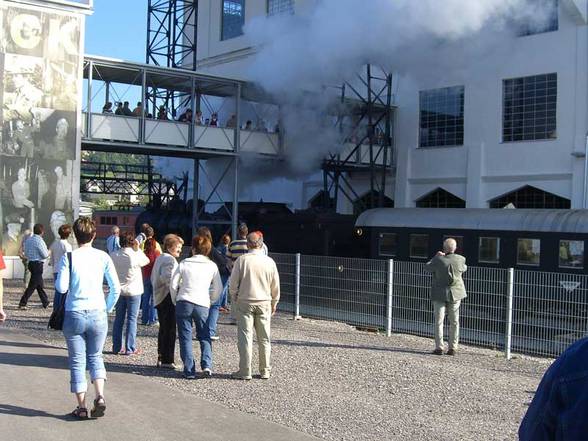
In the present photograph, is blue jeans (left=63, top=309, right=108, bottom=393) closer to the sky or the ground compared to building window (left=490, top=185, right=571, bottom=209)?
closer to the ground

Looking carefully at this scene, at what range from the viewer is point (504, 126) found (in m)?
27.3

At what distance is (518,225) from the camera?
648 inches

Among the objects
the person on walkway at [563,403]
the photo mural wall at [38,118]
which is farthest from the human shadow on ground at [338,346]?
the photo mural wall at [38,118]

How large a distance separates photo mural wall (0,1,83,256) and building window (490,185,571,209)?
15.8 meters

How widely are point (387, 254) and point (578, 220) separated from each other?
5.21 meters

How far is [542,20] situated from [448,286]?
18564 millimetres

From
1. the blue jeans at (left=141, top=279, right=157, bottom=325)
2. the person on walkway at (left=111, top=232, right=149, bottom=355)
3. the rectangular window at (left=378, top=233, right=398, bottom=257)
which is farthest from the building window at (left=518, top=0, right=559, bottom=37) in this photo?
the person on walkway at (left=111, top=232, right=149, bottom=355)

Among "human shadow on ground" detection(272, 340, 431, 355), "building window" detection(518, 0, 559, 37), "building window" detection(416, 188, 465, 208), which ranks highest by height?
"building window" detection(518, 0, 559, 37)

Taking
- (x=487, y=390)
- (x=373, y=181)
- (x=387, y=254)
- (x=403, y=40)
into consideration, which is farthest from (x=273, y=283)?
(x=373, y=181)

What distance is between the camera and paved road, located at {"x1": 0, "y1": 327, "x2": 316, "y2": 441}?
582 centimetres

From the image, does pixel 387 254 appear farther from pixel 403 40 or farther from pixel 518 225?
pixel 403 40

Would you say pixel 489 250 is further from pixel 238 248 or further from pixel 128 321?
pixel 128 321

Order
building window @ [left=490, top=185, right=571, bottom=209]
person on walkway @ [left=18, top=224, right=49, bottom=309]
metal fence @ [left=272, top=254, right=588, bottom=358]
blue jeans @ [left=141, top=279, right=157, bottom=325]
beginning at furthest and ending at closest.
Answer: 1. building window @ [left=490, top=185, right=571, bottom=209]
2. person on walkway @ [left=18, top=224, right=49, bottom=309]
3. blue jeans @ [left=141, top=279, right=157, bottom=325]
4. metal fence @ [left=272, top=254, right=588, bottom=358]

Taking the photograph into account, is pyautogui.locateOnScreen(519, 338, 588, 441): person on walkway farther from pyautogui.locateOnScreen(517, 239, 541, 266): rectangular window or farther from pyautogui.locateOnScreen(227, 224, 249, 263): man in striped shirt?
pyautogui.locateOnScreen(517, 239, 541, 266): rectangular window
